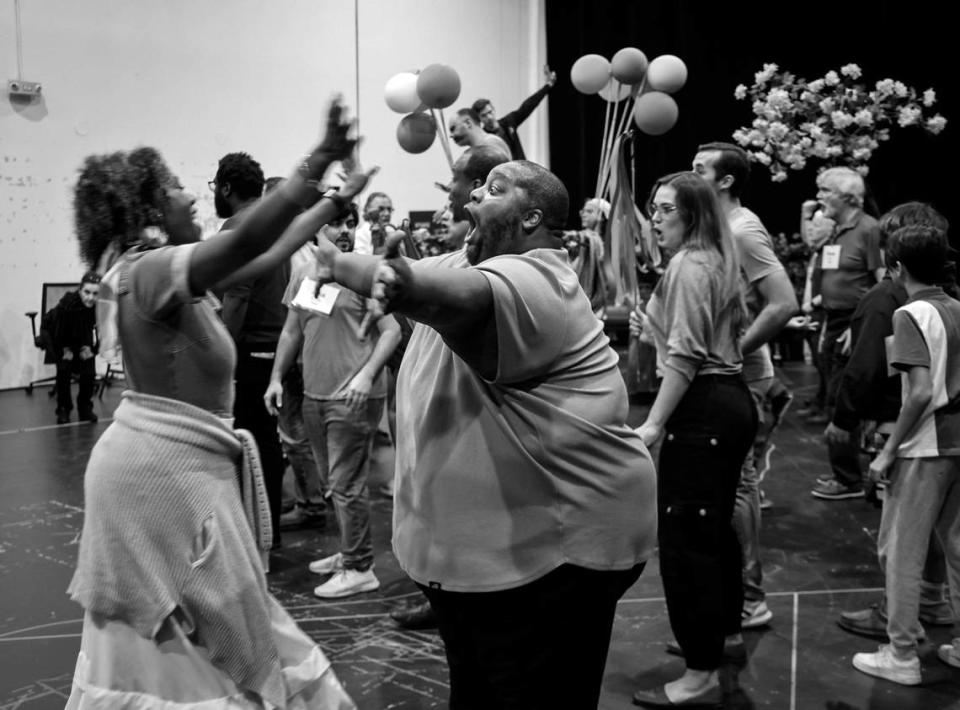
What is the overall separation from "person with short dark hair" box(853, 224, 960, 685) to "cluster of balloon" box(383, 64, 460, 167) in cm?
174

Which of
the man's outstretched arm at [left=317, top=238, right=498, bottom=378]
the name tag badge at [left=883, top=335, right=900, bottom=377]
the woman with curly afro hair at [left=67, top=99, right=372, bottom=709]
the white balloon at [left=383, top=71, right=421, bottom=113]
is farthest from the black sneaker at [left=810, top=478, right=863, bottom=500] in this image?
the man's outstretched arm at [left=317, top=238, right=498, bottom=378]

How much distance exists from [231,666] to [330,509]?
10.1 ft

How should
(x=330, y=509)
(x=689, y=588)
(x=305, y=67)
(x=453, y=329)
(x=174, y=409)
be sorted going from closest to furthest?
1. (x=453, y=329)
2. (x=174, y=409)
3. (x=689, y=588)
4. (x=330, y=509)
5. (x=305, y=67)

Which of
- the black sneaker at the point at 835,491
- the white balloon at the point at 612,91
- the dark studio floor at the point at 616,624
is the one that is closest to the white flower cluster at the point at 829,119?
the white balloon at the point at 612,91

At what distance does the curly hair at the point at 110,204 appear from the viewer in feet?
6.63

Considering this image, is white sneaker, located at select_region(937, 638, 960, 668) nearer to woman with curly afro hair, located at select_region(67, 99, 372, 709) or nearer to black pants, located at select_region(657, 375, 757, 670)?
black pants, located at select_region(657, 375, 757, 670)

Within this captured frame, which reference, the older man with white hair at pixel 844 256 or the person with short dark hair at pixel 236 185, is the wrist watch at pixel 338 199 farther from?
the older man with white hair at pixel 844 256

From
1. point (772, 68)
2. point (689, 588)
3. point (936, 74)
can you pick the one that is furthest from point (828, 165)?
point (689, 588)

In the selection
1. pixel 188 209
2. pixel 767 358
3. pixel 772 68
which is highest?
pixel 772 68

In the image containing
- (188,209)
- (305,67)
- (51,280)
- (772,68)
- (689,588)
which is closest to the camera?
(188,209)

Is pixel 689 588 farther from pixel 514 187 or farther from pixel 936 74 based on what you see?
pixel 936 74

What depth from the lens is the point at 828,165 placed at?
25.0 ft

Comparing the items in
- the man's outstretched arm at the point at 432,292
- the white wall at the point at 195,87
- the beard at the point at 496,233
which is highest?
the white wall at the point at 195,87

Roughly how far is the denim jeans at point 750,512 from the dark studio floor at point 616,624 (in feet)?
0.64
